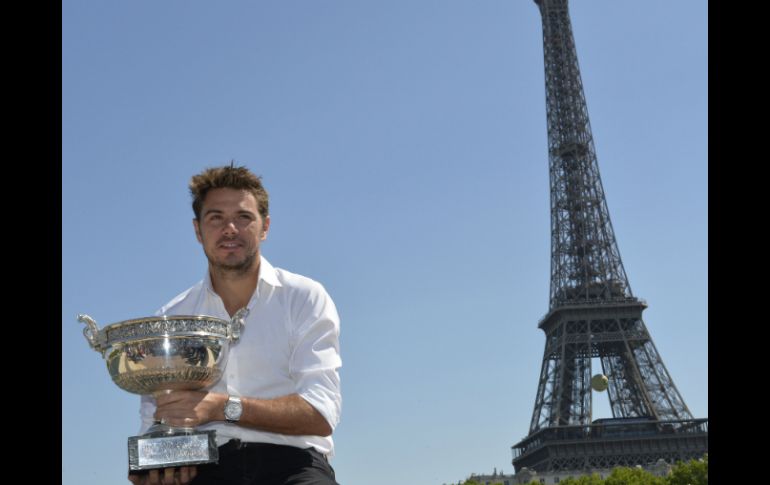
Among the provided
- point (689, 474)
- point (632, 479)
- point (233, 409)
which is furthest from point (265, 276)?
point (632, 479)

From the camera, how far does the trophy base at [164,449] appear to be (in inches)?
182

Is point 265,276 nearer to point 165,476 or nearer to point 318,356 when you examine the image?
point 318,356

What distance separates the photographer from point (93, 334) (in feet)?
16.1

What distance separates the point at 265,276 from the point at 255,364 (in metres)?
0.49

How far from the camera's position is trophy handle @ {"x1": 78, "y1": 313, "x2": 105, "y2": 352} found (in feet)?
16.0

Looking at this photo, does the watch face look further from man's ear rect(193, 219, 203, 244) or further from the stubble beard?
man's ear rect(193, 219, 203, 244)

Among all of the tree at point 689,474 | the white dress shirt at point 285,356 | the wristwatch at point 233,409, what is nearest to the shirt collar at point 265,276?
the white dress shirt at point 285,356

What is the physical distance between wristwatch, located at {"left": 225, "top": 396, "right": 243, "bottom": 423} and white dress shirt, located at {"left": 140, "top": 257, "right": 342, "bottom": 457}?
19 cm

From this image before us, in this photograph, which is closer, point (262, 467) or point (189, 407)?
point (189, 407)

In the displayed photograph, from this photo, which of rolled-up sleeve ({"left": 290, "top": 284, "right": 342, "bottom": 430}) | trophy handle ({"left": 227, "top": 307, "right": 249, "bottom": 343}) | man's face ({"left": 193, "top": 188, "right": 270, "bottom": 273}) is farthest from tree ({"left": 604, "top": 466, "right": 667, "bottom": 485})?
trophy handle ({"left": 227, "top": 307, "right": 249, "bottom": 343})

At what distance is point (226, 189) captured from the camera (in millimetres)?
5309
